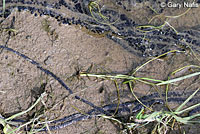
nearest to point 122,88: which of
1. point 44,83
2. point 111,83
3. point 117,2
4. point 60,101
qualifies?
point 111,83

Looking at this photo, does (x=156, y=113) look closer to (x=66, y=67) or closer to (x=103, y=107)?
(x=103, y=107)

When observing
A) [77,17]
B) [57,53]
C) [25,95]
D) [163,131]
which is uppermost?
[77,17]

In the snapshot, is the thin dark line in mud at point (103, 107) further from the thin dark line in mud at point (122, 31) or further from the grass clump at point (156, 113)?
the thin dark line in mud at point (122, 31)

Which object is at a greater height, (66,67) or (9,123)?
(66,67)

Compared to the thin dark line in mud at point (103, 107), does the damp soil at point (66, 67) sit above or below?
above

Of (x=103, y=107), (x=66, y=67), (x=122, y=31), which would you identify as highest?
(x=122, y=31)

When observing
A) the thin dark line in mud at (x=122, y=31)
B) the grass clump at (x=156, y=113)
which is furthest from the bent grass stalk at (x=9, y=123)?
the thin dark line in mud at (x=122, y=31)

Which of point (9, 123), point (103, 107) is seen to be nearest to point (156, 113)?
point (103, 107)

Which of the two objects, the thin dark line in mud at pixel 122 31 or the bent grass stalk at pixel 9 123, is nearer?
the bent grass stalk at pixel 9 123

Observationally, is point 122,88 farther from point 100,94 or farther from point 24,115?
point 24,115
